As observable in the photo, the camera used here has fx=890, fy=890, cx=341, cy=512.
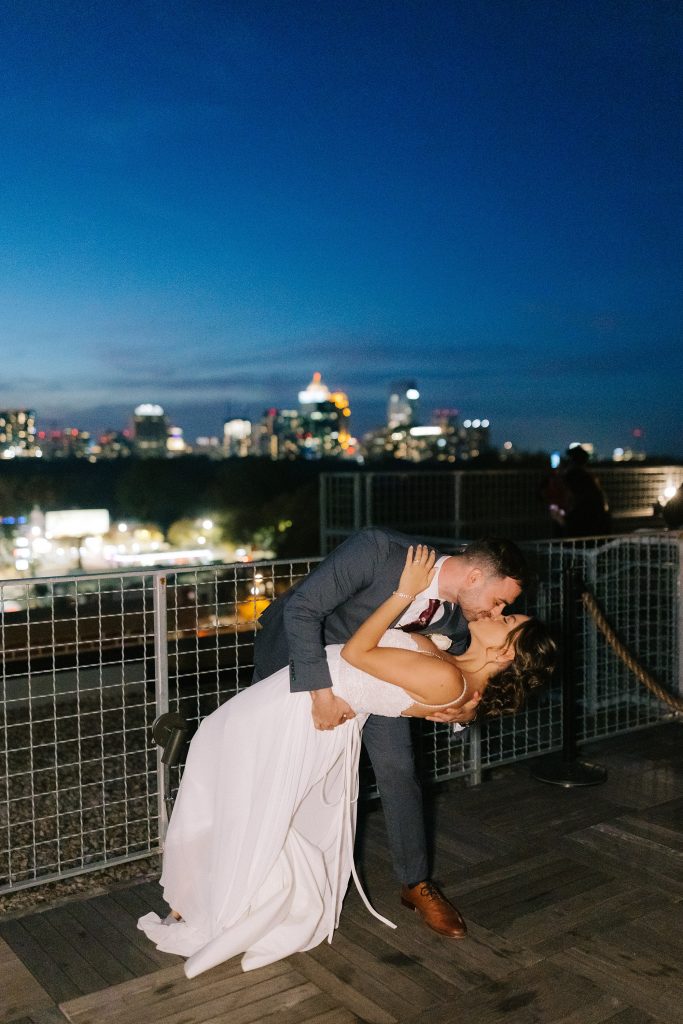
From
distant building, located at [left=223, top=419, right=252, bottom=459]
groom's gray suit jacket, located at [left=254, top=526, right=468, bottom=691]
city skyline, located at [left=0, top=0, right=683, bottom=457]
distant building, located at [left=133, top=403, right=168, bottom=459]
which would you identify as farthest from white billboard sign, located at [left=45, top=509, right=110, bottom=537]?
groom's gray suit jacket, located at [left=254, top=526, right=468, bottom=691]

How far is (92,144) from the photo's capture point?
108 ft

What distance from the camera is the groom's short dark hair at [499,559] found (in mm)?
2893

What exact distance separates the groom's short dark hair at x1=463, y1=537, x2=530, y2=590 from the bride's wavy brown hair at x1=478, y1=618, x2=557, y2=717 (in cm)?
21

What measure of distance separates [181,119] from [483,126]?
292 inches

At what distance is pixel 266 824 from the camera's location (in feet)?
9.62

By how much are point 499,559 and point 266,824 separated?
1.16 metres

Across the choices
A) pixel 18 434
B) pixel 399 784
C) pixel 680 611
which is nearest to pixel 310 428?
pixel 18 434

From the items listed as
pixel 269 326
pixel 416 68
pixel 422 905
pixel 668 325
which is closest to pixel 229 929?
pixel 422 905

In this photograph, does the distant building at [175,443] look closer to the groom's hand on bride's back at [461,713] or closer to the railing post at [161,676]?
the railing post at [161,676]

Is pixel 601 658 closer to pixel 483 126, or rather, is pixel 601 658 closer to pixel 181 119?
pixel 483 126

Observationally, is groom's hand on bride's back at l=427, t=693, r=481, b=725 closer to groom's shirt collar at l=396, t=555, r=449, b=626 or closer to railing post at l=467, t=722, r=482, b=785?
groom's shirt collar at l=396, t=555, r=449, b=626

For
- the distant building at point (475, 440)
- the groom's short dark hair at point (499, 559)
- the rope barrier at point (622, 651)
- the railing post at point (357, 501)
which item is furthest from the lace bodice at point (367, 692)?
the distant building at point (475, 440)

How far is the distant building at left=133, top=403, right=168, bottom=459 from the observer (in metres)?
72.6

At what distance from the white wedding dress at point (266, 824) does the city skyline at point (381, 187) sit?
8726mm
